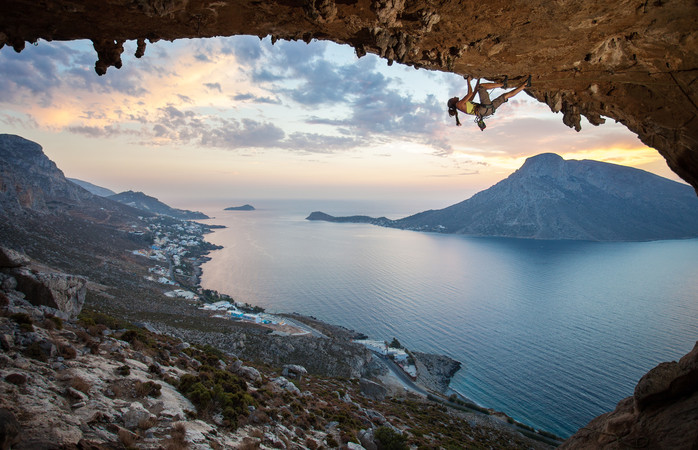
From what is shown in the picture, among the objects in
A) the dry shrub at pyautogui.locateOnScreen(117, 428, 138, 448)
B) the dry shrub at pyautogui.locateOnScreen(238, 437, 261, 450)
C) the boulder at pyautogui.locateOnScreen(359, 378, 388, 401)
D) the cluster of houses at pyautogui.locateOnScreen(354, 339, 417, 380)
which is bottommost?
the cluster of houses at pyautogui.locateOnScreen(354, 339, 417, 380)

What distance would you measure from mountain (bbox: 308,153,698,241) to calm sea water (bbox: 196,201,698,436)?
46288 millimetres

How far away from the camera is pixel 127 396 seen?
8.54 m

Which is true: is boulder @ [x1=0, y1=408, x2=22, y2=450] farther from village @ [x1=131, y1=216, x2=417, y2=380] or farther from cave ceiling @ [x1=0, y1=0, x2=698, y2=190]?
village @ [x1=131, y1=216, x2=417, y2=380]

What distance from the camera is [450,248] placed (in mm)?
128375

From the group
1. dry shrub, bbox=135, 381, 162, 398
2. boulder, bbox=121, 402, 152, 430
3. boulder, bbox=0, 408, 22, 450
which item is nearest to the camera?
boulder, bbox=0, 408, 22, 450

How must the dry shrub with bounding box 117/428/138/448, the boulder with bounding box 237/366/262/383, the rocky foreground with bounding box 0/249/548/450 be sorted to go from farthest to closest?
the boulder with bounding box 237/366/262/383 → the rocky foreground with bounding box 0/249/548/450 → the dry shrub with bounding box 117/428/138/448

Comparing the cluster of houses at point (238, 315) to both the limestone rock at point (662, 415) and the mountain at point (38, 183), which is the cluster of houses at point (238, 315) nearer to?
the limestone rock at point (662, 415)

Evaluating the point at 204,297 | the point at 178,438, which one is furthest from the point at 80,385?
the point at 204,297

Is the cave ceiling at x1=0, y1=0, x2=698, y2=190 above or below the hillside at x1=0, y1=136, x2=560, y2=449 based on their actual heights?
above

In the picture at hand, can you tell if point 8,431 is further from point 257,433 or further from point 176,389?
point 176,389

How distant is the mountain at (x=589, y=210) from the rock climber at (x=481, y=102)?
180338 mm

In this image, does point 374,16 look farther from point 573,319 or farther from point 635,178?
point 635,178

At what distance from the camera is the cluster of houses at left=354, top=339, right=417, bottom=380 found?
3441 cm

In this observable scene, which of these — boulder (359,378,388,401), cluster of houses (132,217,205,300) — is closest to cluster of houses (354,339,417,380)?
boulder (359,378,388,401)
